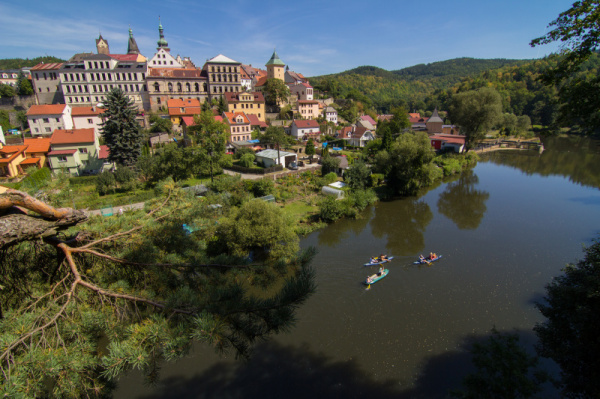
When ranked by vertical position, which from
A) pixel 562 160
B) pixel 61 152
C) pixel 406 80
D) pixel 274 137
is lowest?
pixel 562 160

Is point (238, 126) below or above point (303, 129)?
above

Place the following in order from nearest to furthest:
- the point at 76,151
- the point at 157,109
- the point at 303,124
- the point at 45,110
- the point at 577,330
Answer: the point at 577,330 → the point at 76,151 → the point at 45,110 → the point at 303,124 → the point at 157,109

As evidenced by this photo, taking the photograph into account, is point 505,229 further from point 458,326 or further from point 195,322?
point 195,322

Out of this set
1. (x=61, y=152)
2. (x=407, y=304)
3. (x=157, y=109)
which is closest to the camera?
(x=407, y=304)

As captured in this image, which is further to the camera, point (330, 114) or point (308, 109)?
point (330, 114)

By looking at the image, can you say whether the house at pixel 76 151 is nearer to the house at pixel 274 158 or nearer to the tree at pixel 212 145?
the tree at pixel 212 145

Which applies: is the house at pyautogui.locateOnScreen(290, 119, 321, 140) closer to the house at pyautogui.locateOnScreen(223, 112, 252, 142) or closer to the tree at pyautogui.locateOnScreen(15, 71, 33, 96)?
the house at pyautogui.locateOnScreen(223, 112, 252, 142)

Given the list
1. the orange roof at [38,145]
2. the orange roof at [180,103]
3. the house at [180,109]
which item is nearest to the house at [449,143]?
the house at [180,109]

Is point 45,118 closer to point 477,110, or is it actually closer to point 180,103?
point 180,103

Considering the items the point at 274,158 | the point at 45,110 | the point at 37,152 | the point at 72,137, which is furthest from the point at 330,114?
the point at 37,152
